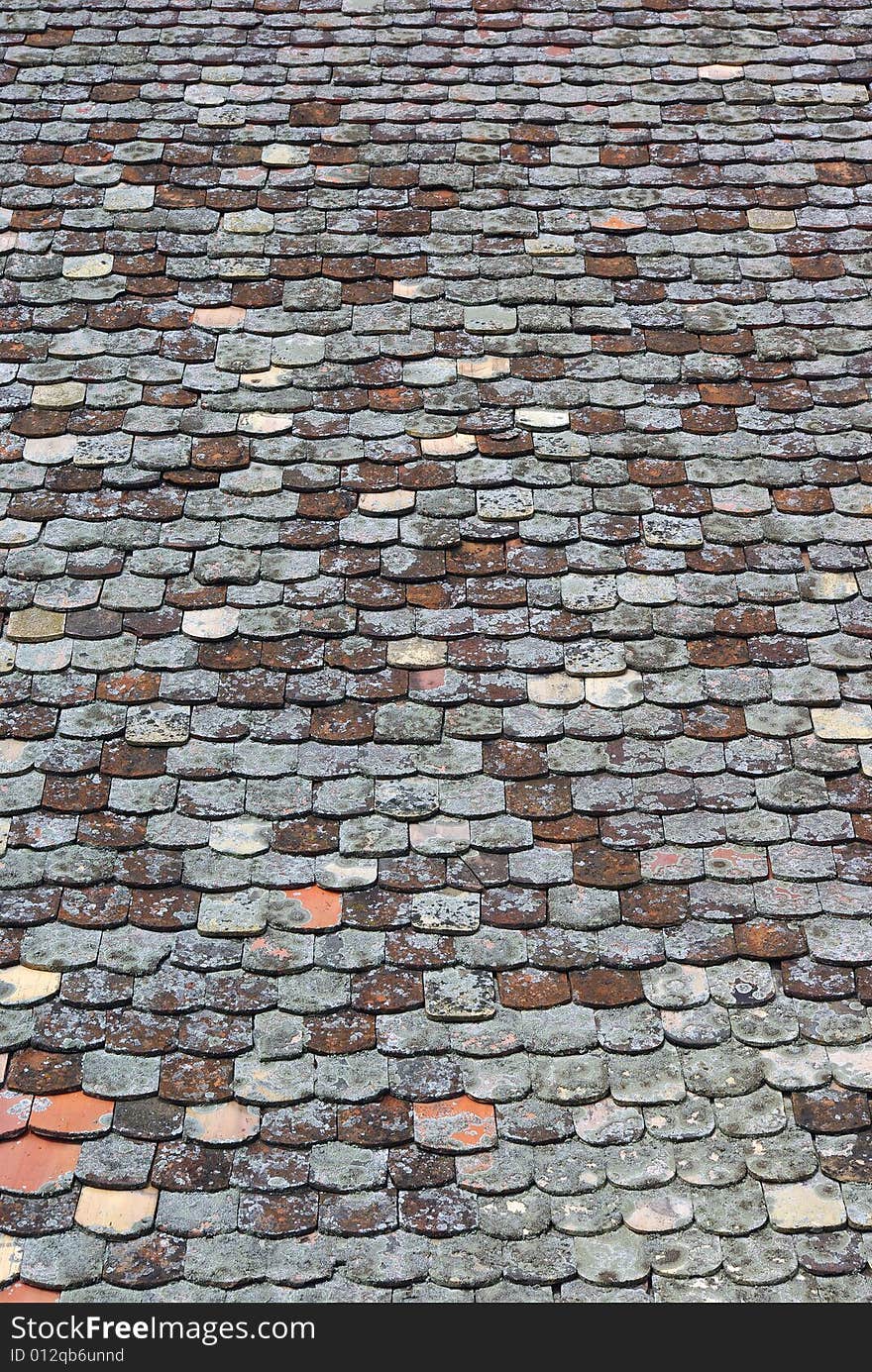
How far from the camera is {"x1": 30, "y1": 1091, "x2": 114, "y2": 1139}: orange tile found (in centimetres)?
308

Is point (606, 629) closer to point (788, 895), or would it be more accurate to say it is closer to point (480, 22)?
point (788, 895)

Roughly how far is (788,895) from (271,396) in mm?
2153

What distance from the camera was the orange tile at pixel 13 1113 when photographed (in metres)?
3.08

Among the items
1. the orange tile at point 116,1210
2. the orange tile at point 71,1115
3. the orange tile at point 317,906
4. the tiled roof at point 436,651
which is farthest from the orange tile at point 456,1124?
the orange tile at point 71,1115

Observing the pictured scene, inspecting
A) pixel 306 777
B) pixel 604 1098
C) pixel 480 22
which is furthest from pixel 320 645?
pixel 480 22

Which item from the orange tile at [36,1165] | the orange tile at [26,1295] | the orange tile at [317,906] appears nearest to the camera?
the orange tile at [26,1295]

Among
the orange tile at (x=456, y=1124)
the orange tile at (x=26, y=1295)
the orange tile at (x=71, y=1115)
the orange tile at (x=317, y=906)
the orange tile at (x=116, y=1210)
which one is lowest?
the orange tile at (x=26, y=1295)

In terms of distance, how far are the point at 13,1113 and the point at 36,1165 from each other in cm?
13

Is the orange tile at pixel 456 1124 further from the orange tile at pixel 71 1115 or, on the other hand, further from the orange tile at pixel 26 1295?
the orange tile at pixel 26 1295

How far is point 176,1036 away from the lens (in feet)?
10.5

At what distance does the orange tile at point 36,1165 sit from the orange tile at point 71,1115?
25 millimetres

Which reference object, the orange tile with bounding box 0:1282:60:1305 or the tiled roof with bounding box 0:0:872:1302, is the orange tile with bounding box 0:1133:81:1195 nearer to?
the tiled roof with bounding box 0:0:872:1302

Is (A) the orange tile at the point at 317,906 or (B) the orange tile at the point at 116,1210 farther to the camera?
(A) the orange tile at the point at 317,906

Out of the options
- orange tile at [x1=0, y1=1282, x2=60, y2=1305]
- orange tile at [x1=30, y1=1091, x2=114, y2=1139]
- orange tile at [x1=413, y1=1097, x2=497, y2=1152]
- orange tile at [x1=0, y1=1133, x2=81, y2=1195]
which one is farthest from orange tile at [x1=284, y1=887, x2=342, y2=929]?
orange tile at [x1=0, y1=1282, x2=60, y2=1305]
